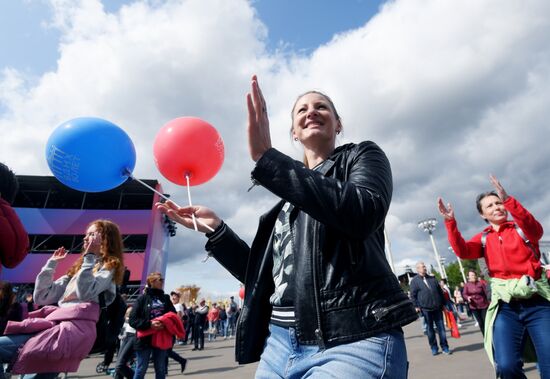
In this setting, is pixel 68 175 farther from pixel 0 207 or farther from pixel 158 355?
pixel 158 355

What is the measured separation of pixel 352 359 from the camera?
1076 millimetres

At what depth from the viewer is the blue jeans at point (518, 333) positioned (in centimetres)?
238

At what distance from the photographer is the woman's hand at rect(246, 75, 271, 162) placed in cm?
127

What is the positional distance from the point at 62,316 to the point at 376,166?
2.98 meters

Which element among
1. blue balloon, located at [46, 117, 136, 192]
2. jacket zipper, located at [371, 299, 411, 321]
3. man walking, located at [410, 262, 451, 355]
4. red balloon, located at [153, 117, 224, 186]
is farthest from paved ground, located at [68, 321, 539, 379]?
blue balloon, located at [46, 117, 136, 192]

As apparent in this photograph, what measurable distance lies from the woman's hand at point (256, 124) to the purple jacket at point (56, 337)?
2.65 meters

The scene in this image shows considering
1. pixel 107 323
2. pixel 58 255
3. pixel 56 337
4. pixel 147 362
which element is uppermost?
pixel 58 255

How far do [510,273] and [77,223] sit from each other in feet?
99.1

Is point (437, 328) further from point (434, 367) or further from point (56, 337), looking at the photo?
point (56, 337)

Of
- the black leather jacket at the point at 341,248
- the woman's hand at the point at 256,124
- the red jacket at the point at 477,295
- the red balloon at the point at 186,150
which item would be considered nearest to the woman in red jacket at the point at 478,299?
the red jacket at the point at 477,295

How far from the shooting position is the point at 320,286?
1.21 metres

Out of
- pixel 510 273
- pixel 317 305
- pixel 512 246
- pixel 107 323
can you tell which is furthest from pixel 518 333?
pixel 107 323

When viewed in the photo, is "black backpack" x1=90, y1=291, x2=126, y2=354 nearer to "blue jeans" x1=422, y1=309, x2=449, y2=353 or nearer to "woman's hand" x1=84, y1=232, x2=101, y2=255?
"woman's hand" x1=84, y1=232, x2=101, y2=255

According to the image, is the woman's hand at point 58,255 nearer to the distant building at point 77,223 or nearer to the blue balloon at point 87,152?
the blue balloon at point 87,152
